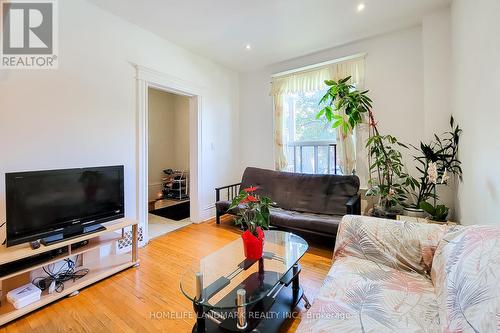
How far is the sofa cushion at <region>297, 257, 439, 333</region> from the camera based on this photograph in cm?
100

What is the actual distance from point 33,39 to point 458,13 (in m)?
3.95

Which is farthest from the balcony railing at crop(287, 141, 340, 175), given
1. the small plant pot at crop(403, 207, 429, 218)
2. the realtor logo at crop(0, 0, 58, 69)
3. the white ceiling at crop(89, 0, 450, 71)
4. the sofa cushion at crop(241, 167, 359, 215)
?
the realtor logo at crop(0, 0, 58, 69)

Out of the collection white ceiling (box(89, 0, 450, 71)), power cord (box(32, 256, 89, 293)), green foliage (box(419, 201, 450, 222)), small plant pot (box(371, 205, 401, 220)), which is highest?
white ceiling (box(89, 0, 450, 71))

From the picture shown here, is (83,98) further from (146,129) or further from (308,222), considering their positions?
(308,222)

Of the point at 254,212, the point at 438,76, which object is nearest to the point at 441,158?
the point at 438,76

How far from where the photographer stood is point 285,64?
3.81 meters

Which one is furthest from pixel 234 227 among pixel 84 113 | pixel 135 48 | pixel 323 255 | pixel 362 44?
pixel 362 44

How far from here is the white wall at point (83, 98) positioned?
188 centimetres

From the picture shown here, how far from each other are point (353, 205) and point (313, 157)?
1213mm

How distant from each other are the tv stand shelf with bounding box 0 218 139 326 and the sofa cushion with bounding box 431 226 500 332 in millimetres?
2401

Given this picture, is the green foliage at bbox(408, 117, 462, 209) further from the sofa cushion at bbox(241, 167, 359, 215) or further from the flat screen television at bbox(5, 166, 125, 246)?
the flat screen television at bbox(5, 166, 125, 246)

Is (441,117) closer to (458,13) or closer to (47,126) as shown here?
(458,13)

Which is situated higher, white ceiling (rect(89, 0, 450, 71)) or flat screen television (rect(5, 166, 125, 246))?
white ceiling (rect(89, 0, 450, 71))

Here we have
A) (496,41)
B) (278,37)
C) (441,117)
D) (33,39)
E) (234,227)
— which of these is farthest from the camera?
(234,227)
